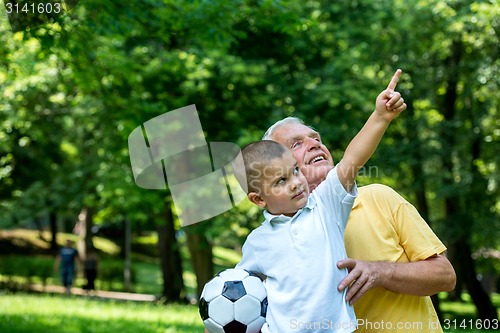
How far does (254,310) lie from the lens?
2689 mm

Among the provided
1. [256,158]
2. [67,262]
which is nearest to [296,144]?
[256,158]

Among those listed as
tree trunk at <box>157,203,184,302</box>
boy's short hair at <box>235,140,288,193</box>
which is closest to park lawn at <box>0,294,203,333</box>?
boy's short hair at <box>235,140,288,193</box>

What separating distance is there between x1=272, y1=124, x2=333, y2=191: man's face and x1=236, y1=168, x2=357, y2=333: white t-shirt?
263 mm

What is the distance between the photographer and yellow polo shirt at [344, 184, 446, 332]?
2.72 metres

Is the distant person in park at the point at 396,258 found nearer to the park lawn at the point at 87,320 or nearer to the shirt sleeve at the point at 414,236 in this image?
the shirt sleeve at the point at 414,236

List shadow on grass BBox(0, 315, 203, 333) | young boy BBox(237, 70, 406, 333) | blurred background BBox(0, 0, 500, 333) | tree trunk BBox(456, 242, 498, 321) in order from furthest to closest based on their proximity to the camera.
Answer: tree trunk BBox(456, 242, 498, 321) < blurred background BBox(0, 0, 500, 333) < shadow on grass BBox(0, 315, 203, 333) < young boy BBox(237, 70, 406, 333)

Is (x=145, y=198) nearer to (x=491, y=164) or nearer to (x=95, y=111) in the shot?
(x=95, y=111)

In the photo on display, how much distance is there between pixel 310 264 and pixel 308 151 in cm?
64

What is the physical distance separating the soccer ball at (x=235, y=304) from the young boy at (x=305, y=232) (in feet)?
0.16

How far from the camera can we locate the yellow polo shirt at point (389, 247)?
107 inches

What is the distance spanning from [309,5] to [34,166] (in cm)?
1608

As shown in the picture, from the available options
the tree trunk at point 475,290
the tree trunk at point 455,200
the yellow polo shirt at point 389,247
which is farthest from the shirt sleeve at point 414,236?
the tree trunk at point 475,290

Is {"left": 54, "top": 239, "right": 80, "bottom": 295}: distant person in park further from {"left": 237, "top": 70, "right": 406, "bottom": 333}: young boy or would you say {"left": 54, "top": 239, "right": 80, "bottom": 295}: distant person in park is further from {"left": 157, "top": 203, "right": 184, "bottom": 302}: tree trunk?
{"left": 237, "top": 70, "right": 406, "bottom": 333}: young boy

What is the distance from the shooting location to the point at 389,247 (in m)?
2.76
